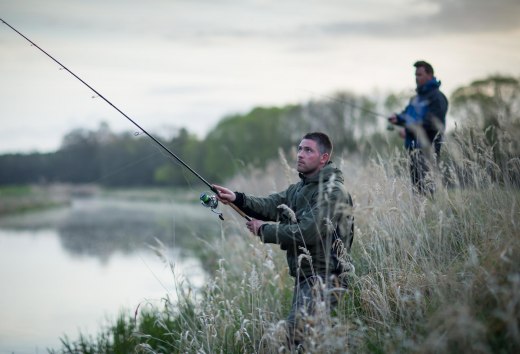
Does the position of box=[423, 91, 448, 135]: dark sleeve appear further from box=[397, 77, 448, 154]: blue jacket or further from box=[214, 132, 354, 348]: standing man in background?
box=[214, 132, 354, 348]: standing man in background

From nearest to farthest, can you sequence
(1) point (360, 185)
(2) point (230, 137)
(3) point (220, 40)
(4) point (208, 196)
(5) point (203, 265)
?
(4) point (208, 196)
(1) point (360, 185)
(5) point (203, 265)
(3) point (220, 40)
(2) point (230, 137)

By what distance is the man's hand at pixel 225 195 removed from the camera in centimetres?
446

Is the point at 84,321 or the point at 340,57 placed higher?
the point at 340,57

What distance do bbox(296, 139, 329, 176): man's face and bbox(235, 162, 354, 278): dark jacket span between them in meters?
0.08

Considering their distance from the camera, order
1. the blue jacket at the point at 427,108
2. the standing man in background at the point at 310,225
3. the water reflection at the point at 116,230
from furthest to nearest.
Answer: the water reflection at the point at 116,230 < the blue jacket at the point at 427,108 < the standing man in background at the point at 310,225

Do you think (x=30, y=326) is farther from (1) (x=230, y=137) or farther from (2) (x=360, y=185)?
(1) (x=230, y=137)

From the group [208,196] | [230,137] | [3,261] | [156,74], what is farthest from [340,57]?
[230,137]

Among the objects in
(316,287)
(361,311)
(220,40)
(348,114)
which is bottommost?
(361,311)

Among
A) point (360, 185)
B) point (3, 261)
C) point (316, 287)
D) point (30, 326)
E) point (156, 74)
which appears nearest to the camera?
point (316, 287)

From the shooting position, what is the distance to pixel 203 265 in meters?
10.4

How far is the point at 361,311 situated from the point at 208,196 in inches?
57.3

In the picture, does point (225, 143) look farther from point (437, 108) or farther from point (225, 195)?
point (225, 195)

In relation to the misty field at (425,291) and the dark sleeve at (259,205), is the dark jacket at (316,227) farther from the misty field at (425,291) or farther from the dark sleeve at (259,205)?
the misty field at (425,291)

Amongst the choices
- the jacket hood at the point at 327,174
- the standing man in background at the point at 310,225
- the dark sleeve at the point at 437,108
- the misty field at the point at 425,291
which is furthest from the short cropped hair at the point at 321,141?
the dark sleeve at the point at 437,108
